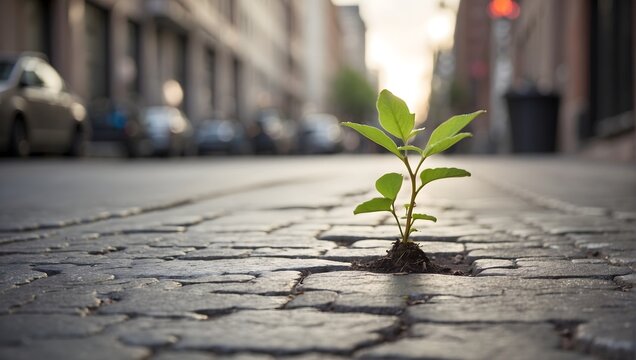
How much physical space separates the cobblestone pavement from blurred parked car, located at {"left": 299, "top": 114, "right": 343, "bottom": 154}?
30.4m

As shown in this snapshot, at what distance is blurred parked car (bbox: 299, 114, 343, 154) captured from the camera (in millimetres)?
36281

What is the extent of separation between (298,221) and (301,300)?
277 cm

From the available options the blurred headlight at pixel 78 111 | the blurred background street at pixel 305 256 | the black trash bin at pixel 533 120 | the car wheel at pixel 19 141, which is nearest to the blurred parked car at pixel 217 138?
the blurred background street at pixel 305 256

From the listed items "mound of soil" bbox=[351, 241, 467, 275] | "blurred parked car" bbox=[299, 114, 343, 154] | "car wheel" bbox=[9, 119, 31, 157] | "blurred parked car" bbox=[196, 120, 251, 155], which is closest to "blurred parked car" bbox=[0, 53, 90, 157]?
"car wheel" bbox=[9, 119, 31, 157]

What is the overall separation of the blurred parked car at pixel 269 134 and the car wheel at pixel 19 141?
18.0m

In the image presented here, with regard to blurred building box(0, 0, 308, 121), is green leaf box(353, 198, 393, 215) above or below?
below

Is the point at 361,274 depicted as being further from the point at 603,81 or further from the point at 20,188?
the point at 603,81

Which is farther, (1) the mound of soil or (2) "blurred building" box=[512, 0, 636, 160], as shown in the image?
(2) "blurred building" box=[512, 0, 636, 160]

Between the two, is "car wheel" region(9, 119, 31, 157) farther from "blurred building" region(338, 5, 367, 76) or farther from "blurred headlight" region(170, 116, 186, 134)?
"blurred building" region(338, 5, 367, 76)

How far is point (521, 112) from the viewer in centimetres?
2248

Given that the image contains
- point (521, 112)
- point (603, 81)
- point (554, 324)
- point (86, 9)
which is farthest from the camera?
point (86, 9)

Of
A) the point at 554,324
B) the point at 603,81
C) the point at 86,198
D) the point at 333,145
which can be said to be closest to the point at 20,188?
the point at 86,198

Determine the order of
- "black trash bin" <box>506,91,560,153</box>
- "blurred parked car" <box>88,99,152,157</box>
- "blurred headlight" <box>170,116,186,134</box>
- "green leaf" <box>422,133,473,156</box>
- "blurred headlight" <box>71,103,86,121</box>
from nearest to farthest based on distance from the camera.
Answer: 1. "green leaf" <box>422,133,473,156</box>
2. "blurred headlight" <box>71,103,86,121</box>
3. "black trash bin" <box>506,91,560,153</box>
4. "blurred parked car" <box>88,99,152,157</box>
5. "blurred headlight" <box>170,116,186,134</box>

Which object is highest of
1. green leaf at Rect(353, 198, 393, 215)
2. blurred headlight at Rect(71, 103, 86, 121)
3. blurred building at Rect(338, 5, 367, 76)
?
blurred building at Rect(338, 5, 367, 76)
